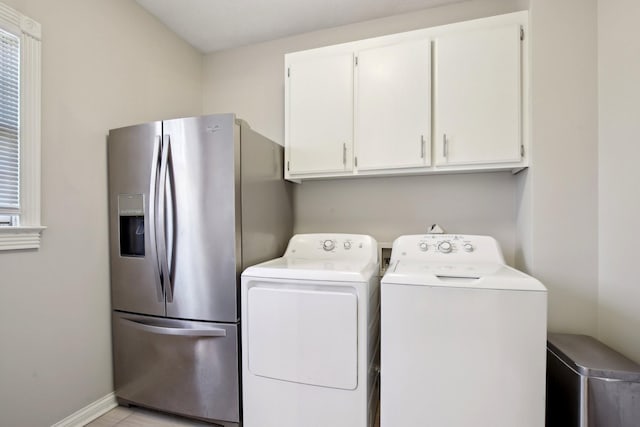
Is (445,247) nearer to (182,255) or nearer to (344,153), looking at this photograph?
(344,153)

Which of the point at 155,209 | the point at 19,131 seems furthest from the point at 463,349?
the point at 19,131

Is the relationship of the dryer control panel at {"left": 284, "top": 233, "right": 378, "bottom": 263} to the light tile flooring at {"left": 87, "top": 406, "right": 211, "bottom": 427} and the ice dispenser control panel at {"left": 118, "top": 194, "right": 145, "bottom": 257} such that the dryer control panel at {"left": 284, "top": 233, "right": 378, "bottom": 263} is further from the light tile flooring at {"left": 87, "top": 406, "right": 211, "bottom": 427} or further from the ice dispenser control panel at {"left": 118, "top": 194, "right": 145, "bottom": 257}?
the light tile flooring at {"left": 87, "top": 406, "right": 211, "bottom": 427}

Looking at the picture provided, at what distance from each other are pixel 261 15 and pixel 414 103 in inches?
51.9

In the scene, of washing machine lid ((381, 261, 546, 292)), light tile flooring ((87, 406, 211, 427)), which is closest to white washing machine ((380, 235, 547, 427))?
washing machine lid ((381, 261, 546, 292))

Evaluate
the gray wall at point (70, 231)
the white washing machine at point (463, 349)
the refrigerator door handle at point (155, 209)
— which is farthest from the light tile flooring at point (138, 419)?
the white washing machine at point (463, 349)

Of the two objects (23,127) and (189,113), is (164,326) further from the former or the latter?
(189,113)

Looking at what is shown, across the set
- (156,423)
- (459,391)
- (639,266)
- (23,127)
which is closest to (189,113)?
(23,127)

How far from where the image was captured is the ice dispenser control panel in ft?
5.64

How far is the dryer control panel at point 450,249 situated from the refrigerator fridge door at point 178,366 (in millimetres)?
1133

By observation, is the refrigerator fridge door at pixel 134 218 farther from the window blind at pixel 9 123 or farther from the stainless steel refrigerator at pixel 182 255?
the window blind at pixel 9 123

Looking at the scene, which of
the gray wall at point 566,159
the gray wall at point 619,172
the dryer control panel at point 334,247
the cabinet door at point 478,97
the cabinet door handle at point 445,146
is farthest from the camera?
the dryer control panel at point 334,247

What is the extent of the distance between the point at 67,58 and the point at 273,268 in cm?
162

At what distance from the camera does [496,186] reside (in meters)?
1.94

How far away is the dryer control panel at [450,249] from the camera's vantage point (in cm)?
169
